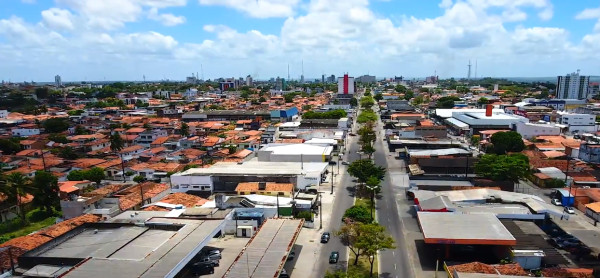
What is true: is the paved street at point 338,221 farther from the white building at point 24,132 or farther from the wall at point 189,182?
the white building at point 24,132

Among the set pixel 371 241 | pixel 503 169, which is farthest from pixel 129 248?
pixel 503 169

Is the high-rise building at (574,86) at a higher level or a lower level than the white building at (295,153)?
higher

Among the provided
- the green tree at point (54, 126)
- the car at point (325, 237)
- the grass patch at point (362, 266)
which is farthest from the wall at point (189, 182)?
the green tree at point (54, 126)

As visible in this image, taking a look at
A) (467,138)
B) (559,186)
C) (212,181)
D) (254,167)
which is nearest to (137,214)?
(212,181)

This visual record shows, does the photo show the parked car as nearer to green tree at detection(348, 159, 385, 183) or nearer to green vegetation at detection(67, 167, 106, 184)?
green tree at detection(348, 159, 385, 183)

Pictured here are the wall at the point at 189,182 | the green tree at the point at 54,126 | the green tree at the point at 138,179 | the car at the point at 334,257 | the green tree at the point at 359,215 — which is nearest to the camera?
the car at the point at 334,257

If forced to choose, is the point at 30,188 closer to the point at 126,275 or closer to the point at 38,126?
the point at 126,275

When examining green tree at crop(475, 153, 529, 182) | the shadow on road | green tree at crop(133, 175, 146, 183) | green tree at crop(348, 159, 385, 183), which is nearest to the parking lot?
the shadow on road
